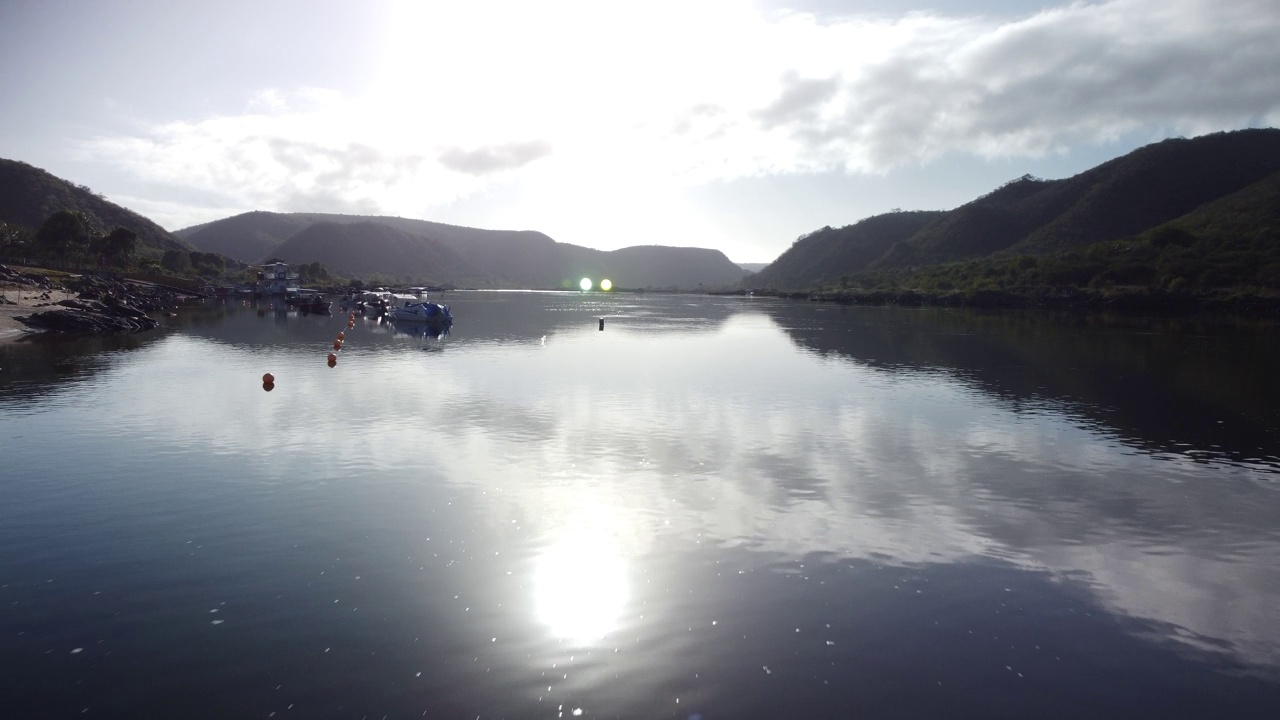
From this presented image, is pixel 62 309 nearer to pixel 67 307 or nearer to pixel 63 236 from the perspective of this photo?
pixel 67 307

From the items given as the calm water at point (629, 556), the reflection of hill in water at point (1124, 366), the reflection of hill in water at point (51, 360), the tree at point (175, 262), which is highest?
the tree at point (175, 262)

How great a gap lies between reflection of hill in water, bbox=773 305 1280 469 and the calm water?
58 cm

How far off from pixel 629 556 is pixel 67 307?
72424 millimetres

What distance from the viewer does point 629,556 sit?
1502 cm

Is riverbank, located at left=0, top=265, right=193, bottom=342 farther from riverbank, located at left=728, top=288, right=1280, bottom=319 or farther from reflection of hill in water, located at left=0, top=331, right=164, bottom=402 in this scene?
riverbank, located at left=728, top=288, right=1280, bottom=319

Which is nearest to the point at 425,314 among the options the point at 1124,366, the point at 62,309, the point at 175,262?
the point at 62,309

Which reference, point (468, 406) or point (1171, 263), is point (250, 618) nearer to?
point (468, 406)

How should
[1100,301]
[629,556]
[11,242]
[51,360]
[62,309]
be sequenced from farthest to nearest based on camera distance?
1. [1100,301]
2. [11,242]
3. [62,309]
4. [51,360]
5. [629,556]

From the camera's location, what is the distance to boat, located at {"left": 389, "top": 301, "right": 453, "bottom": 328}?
79.1 meters

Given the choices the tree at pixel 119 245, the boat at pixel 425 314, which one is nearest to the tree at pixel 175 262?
the tree at pixel 119 245

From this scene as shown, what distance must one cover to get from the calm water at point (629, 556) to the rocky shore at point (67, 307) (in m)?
33.2

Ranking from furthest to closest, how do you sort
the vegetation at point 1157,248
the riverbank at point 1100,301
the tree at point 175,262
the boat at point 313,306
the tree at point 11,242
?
the tree at point 175,262
the vegetation at point 1157,248
the tree at point 11,242
the riverbank at point 1100,301
the boat at point 313,306

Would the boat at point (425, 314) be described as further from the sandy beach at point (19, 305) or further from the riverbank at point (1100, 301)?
the riverbank at point (1100, 301)

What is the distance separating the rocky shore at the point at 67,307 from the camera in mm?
60719
